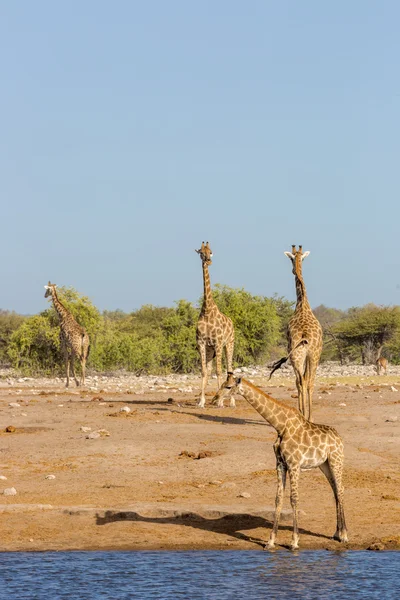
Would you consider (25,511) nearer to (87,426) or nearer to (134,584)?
(134,584)

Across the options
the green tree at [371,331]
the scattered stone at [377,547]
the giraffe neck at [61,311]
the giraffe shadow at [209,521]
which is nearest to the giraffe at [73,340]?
the giraffe neck at [61,311]

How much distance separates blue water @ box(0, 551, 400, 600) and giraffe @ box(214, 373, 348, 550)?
55 centimetres

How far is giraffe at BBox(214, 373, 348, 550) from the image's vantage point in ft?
38.7

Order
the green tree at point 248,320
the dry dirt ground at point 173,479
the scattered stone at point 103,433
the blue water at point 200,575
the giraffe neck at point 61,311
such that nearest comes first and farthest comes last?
the blue water at point 200,575, the dry dirt ground at point 173,479, the scattered stone at point 103,433, the giraffe neck at point 61,311, the green tree at point 248,320

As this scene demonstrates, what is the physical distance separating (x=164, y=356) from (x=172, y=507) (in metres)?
28.2

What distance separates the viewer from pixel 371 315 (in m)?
52.8

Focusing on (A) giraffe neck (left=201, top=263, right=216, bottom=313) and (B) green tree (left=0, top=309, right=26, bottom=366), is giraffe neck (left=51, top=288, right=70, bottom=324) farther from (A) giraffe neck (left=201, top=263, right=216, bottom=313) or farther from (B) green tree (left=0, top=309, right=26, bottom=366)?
(B) green tree (left=0, top=309, right=26, bottom=366)

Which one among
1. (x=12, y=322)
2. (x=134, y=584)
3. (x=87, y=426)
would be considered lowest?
(x=134, y=584)

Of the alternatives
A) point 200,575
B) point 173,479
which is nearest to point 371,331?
point 173,479

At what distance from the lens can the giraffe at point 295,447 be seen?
1180 centimetres

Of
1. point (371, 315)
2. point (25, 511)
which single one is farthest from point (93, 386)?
point (371, 315)

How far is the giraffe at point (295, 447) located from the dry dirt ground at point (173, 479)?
0.53 m

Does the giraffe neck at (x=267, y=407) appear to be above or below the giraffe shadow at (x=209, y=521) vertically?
above

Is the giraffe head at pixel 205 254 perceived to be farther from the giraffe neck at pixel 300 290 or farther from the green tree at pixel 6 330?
the green tree at pixel 6 330
